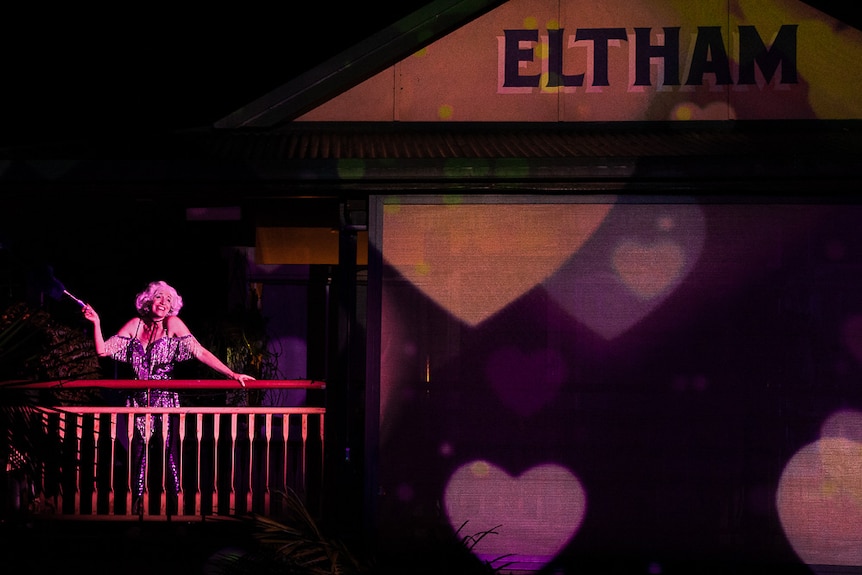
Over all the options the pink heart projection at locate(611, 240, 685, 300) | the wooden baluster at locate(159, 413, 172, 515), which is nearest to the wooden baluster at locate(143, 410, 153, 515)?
the wooden baluster at locate(159, 413, 172, 515)

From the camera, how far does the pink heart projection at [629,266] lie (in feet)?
20.3

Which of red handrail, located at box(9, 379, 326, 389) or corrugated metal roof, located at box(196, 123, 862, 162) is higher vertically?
corrugated metal roof, located at box(196, 123, 862, 162)

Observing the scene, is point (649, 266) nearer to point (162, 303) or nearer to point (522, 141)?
point (522, 141)

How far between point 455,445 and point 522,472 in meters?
0.49

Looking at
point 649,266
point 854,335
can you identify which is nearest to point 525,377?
point 649,266

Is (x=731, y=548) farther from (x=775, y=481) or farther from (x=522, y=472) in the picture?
(x=522, y=472)

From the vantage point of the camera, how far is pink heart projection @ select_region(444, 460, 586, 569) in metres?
6.05

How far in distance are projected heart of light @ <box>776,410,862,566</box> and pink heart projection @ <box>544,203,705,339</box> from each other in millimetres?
1450

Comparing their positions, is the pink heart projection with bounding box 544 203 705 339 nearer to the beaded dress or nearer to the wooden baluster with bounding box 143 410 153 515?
the wooden baluster with bounding box 143 410 153 515

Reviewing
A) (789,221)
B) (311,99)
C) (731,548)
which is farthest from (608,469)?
(311,99)

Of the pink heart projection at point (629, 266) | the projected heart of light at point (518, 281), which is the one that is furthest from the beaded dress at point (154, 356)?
the pink heart projection at point (629, 266)

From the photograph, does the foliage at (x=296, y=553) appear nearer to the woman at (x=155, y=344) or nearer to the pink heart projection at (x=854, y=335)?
the woman at (x=155, y=344)

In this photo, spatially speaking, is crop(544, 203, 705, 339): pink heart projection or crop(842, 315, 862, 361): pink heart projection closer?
crop(842, 315, 862, 361): pink heart projection

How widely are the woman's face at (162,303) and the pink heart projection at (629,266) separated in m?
3.46
